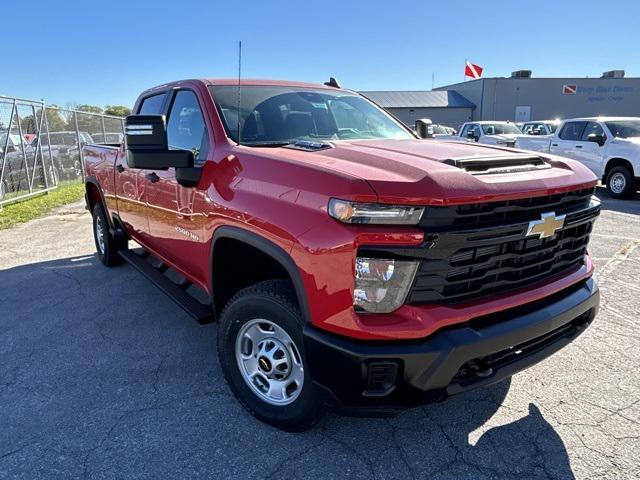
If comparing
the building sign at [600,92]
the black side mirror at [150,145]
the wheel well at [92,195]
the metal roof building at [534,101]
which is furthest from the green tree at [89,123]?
the building sign at [600,92]

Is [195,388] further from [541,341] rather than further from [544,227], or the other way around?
[544,227]

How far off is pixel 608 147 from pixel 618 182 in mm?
856

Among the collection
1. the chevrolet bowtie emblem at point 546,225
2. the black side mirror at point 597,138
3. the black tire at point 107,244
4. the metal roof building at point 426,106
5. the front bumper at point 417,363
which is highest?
the metal roof building at point 426,106

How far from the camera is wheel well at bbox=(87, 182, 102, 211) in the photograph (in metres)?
5.76

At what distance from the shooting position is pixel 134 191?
165 inches

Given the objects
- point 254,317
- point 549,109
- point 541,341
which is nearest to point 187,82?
point 254,317

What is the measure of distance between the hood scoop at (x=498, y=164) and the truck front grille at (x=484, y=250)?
0.67ft

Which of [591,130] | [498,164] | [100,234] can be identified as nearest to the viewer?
[498,164]

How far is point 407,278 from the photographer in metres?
1.99

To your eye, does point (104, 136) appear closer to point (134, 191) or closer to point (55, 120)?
point (55, 120)

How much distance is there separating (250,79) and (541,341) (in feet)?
9.18

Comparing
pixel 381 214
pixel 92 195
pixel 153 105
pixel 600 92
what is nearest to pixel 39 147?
pixel 92 195

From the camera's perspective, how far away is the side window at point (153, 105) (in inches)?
160

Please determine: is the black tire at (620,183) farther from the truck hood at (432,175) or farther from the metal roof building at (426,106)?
the metal roof building at (426,106)
